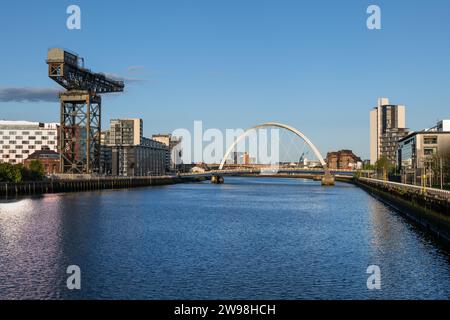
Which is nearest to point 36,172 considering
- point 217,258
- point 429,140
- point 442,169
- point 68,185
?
point 68,185

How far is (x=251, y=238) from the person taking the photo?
4066 cm

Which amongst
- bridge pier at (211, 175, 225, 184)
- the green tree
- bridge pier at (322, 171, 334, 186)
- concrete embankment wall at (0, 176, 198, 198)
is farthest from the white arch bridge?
the green tree

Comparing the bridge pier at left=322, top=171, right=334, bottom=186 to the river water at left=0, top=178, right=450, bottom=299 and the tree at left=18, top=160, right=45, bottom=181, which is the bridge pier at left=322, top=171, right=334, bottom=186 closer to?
the tree at left=18, top=160, right=45, bottom=181

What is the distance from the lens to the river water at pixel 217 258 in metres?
24.0

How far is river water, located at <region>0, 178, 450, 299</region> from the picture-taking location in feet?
78.6

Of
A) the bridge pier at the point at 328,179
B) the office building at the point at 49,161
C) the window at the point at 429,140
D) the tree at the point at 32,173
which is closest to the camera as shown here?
the tree at the point at 32,173

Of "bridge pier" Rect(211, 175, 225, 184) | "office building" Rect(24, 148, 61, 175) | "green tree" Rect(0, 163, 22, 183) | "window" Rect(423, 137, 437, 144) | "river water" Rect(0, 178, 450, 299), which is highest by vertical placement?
"window" Rect(423, 137, 437, 144)

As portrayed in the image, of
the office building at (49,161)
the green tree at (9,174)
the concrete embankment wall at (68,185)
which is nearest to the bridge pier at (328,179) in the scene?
the concrete embankment wall at (68,185)

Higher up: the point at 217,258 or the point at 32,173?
the point at 32,173

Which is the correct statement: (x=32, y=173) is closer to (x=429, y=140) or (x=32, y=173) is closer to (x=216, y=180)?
(x=216, y=180)

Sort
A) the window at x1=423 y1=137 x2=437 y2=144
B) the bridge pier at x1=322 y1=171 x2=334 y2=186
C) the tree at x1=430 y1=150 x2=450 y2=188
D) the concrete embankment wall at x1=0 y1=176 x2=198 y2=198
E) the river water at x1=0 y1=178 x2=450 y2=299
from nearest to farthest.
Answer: the river water at x1=0 y1=178 x2=450 y2=299 → the concrete embankment wall at x1=0 y1=176 x2=198 y2=198 → the tree at x1=430 y1=150 x2=450 y2=188 → the window at x1=423 y1=137 x2=437 y2=144 → the bridge pier at x1=322 y1=171 x2=334 y2=186

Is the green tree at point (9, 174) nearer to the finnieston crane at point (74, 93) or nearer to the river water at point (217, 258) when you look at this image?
the finnieston crane at point (74, 93)

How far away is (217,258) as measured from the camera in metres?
31.7
